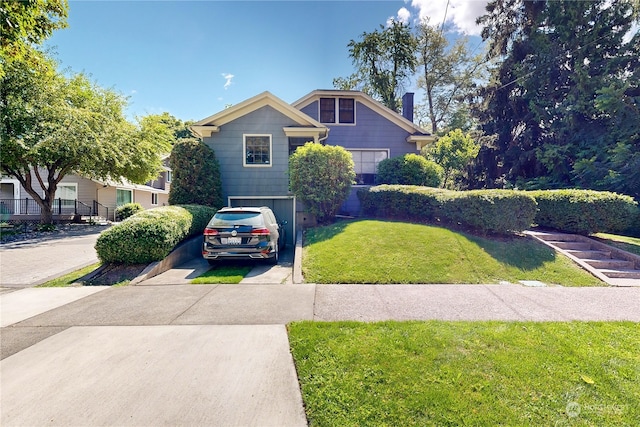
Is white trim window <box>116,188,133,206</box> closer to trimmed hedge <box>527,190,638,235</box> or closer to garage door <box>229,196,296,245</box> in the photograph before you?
garage door <box>229,196,296,245</box>

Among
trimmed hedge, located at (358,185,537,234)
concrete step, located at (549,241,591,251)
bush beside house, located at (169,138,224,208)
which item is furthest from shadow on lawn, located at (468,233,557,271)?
bush beside house, located at (169,138,224,208)

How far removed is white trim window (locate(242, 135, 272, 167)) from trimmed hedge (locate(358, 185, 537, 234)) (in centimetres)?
474

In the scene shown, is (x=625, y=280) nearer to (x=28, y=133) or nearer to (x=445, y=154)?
(x=445, y=154)

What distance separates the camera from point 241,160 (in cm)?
1245

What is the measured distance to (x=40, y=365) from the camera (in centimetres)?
313

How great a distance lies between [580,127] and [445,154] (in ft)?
21.8

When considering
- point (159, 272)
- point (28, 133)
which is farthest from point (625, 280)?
point (28, 133)

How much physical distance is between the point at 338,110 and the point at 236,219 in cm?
1055

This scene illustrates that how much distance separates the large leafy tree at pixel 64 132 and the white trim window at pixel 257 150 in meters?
9.55

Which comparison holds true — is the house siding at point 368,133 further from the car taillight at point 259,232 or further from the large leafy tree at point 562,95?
the car taillight at point 259,232

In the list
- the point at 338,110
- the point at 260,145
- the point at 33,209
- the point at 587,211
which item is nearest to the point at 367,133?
the point at 338,110

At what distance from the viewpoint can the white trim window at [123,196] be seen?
2434 cm

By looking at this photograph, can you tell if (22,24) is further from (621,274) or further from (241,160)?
(621,274)

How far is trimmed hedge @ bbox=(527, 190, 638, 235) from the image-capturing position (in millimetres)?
8180
